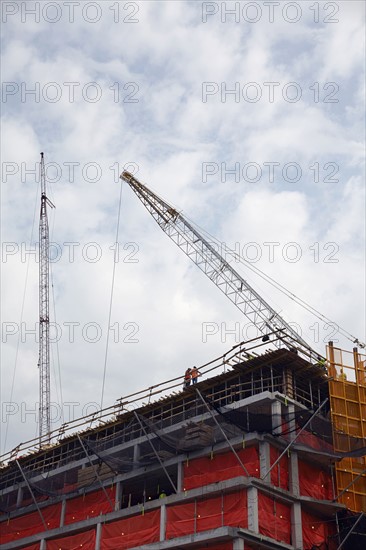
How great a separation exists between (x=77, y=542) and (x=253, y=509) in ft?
44.1

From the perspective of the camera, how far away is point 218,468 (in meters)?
48.4

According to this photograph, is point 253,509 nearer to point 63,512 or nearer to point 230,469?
point 230,469

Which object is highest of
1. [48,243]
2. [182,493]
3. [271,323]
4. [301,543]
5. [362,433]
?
[48,243]

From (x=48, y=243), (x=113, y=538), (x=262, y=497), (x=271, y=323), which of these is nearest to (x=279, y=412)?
(x=262, y=497)

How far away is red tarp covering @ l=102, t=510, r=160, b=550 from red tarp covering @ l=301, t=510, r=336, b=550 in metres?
8.80

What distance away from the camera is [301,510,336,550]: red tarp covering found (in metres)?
46.5

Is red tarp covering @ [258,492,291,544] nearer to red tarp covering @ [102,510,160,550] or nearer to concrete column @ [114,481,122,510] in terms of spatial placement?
red tarp covering @ [102,510,160,550]

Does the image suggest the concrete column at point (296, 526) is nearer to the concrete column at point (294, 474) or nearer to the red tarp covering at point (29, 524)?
the concrete column at point (294, 474)

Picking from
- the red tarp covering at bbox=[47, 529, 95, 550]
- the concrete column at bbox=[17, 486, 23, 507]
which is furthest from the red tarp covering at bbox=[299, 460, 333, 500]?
the concrete column at bbox=[17, 486, 23, 507]

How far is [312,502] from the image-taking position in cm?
4700

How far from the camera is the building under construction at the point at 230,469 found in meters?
45.8

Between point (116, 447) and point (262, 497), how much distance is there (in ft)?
43.4

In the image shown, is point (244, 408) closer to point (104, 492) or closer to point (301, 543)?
point (301, 543)

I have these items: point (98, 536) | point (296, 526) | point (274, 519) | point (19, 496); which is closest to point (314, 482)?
point (296, 526)
